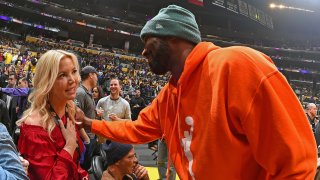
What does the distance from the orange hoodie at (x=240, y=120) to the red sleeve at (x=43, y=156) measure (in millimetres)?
649

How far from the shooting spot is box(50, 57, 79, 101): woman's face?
1.92 metres

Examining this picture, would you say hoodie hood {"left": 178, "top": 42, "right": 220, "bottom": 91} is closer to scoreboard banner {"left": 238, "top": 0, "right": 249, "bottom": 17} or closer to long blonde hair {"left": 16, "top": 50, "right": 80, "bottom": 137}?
long blonde hair {"left": 16, "top": 50, "right": 80, "bottom": 137}

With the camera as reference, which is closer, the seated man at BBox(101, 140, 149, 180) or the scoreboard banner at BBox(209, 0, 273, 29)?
the seated man at BBox(101, 140, 149, 180)

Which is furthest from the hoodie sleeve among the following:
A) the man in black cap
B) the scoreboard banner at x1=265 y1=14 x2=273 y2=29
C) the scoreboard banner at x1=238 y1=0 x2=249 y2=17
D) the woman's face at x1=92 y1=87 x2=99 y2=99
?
the scoreboard banner at x1=265 y1=14 x2=273 y2=29

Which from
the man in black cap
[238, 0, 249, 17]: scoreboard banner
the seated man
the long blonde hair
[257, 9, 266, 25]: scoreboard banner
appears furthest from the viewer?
[257, 9, 266, 25]: scoreboard banner

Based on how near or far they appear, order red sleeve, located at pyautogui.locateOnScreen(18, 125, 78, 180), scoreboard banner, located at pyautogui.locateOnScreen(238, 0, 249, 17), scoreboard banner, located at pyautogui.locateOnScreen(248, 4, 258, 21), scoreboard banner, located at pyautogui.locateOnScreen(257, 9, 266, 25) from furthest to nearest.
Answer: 1. scoreboard banner, located at pyautogui.locateOnScreen(257, 9, 266, 25)
2. scoreboard banner, located at pyautogui.locateOnScreen(248, 4, 258, 21)
3. scoreboard banner, located at pyautogui.locateOnScreen(238, 0, 249, 17)
4. red sleeve, located at pyautogui.locateOnScreen(18, 125, 78, 180)

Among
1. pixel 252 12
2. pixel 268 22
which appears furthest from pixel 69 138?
pixel 268 22

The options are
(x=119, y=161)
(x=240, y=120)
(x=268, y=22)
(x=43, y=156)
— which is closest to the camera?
(x=240, y=120)

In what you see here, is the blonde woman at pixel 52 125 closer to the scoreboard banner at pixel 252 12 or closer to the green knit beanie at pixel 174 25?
the green knit beanie at pixel 174 25

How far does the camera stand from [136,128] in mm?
2199

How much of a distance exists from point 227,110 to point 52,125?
104cm

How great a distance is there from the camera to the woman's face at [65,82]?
1.92 meters

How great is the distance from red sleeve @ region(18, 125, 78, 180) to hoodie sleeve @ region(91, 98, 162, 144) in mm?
496

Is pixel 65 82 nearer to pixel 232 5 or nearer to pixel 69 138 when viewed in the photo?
pixel 69 138
